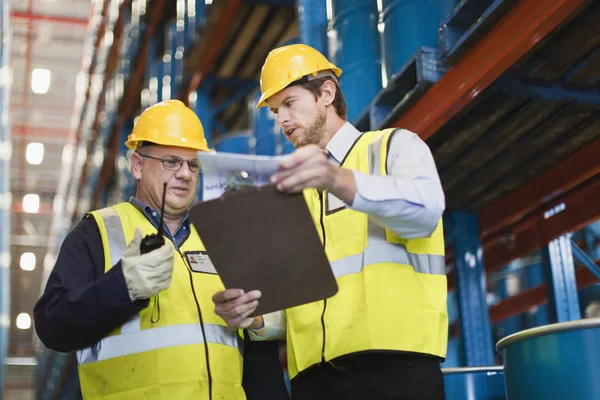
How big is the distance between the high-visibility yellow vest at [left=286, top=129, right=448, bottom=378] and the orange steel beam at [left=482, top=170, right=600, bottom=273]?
3.17 meters

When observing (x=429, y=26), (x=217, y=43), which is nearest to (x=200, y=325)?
(x=429, y=26)

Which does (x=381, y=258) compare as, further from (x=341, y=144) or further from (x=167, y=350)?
(x=167, y=350)

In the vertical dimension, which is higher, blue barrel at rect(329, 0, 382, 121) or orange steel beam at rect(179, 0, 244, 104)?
orange steel beam at rect(179, 0, 244, 104)

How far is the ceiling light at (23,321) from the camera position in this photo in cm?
2911

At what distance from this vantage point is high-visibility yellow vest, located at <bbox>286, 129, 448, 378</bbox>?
211 centimetres

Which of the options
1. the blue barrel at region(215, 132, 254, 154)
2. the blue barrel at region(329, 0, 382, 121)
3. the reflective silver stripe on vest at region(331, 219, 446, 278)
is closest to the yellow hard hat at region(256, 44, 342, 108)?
the reflective silver stripe on vest at region(331, 219, 446, 278)

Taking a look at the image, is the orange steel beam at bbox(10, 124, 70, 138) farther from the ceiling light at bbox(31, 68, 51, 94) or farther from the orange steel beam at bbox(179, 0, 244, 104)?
the orange steel beam at bbox(179, 0, 244, 104)

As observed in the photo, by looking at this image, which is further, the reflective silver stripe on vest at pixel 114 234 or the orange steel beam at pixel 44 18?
the orange steel beam at pixel 44 18

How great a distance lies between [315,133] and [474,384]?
1.73m

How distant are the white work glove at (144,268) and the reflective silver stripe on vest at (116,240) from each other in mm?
243

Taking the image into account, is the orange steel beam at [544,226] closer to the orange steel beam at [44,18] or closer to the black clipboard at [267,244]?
the black clipboard at [267,244]

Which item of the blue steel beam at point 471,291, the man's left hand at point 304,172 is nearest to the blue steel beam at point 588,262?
the blue steel beam at point 471,291

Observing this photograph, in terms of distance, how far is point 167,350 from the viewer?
2.54m

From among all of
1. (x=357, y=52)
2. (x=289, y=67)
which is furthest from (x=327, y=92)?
(x=357, y=52)
